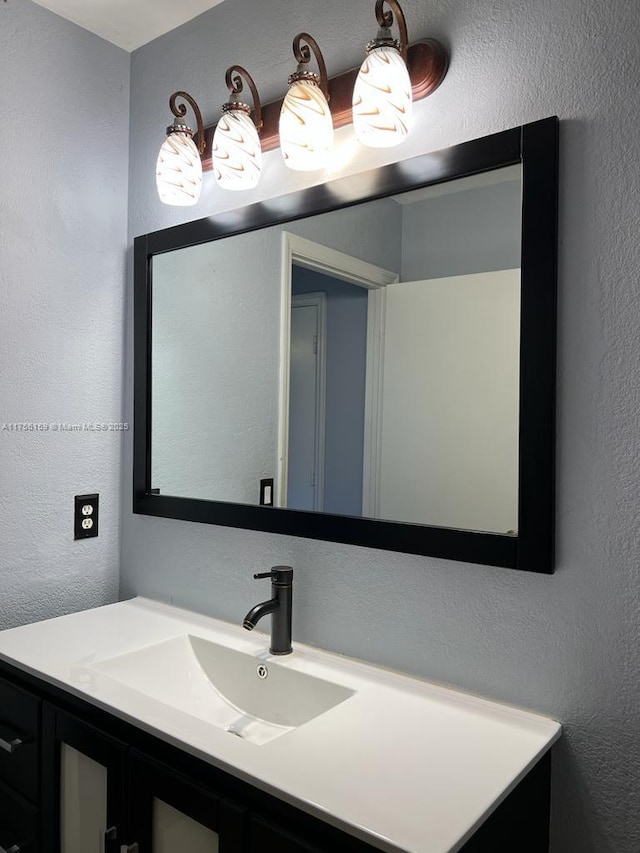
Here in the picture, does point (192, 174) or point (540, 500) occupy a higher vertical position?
point (192, 174)

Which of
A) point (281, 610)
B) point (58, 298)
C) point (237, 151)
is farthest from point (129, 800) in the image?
point (237, 151)

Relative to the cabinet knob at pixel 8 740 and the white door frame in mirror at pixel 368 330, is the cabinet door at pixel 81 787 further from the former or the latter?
the white door frame in mirror at pixel 368 330

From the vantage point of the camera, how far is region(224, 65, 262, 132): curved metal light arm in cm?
147

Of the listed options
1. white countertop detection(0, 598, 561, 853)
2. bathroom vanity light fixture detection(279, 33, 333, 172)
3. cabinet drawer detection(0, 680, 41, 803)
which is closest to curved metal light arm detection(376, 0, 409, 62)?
bathroom vanity light fixture detection(279, 33, 333, 172)

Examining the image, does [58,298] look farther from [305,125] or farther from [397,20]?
[397,20]

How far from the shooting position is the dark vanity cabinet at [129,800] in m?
0.92

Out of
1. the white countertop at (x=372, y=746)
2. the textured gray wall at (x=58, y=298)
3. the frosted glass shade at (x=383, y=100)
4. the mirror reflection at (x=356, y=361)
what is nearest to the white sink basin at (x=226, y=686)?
the white countertop at (x=372, y=746)

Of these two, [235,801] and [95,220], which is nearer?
[235,801]

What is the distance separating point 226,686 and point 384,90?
4.12ft

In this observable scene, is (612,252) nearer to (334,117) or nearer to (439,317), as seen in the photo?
(439,317)

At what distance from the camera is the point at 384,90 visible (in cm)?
119

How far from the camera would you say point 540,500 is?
43.5 inches

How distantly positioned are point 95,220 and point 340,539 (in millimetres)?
1147

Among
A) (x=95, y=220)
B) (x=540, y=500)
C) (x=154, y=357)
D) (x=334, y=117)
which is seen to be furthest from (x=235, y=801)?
(x=95, y=220)
